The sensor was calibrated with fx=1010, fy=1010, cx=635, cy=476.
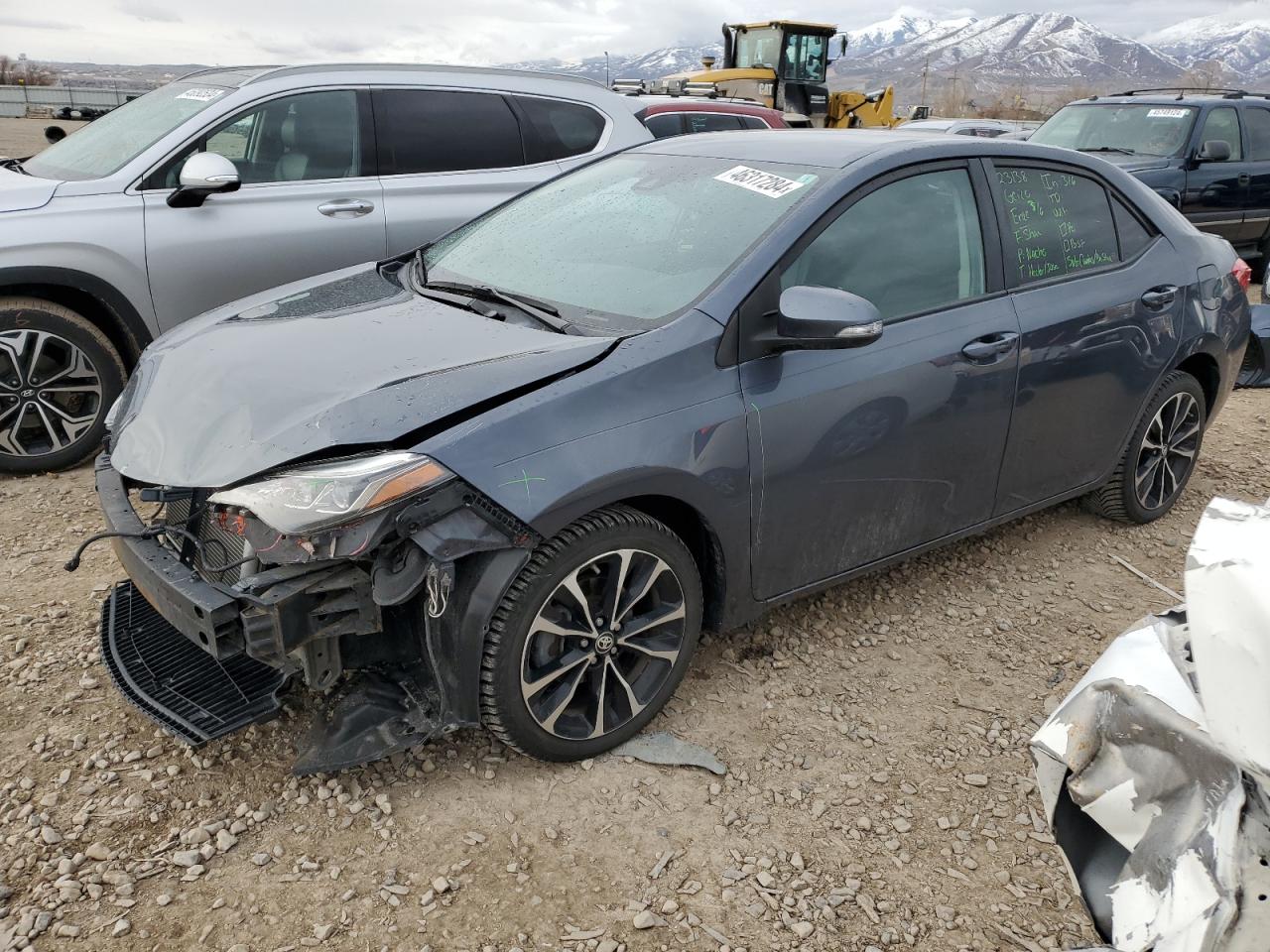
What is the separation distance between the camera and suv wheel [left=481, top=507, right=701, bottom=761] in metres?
2.53

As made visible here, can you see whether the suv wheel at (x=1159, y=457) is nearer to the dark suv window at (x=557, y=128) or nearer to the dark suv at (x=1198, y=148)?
the dark suv window at (x=557, y=128)

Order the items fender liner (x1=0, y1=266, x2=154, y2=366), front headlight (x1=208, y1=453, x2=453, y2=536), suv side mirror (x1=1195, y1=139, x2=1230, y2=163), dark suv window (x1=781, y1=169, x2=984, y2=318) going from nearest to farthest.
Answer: front headlight (x1=208, y1=453, x2=453, y2=536) → dark suv window (x1=781, y1=169, x2=984, y2=318) → fender liner (x1=0, y1=266, x2=154, y2=366) → suv side mirror (x1=1195, y1=139, x2=1230, y2=163)

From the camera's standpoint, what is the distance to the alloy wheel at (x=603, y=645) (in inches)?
104

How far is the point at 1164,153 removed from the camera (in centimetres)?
952

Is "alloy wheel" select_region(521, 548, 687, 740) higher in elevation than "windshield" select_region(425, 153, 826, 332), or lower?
lower

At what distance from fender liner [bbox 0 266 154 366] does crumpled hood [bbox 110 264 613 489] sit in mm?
1588

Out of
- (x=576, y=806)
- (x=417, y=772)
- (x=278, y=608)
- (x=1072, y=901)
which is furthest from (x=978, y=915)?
(x=278, y=608)

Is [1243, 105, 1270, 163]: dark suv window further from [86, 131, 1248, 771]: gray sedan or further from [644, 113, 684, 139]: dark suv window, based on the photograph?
[86, 131, 1248, 771]: gray sedan

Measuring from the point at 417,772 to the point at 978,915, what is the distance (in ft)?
4.85

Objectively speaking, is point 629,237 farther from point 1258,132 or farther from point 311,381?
point 1258,132

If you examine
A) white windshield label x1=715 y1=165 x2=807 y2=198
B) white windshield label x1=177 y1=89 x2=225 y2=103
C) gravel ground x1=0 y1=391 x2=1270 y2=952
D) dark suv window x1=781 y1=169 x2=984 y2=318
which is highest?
white windshield label x1=177 y1=89 x2=225 y2=103

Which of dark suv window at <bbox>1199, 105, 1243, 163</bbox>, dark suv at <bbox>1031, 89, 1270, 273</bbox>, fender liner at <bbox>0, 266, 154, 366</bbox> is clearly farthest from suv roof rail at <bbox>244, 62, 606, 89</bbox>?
dark suv window at <bbox>1199, 105, 1243, 163</bbox>

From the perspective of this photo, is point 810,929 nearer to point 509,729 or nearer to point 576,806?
point 576,806

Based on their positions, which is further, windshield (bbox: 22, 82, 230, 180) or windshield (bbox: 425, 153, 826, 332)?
windshield (bbox: 22, 82, 230, 180)
